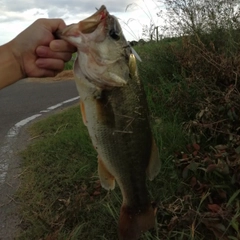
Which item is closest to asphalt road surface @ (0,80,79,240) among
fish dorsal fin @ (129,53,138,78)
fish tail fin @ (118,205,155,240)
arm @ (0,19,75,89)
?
fish tail fin @ (118,205,155,240)

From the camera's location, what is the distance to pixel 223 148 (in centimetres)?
350

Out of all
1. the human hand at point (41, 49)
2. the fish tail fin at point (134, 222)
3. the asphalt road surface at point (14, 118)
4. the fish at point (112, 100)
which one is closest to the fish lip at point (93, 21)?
the fish at point (112, 100)

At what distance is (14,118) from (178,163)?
476 cm

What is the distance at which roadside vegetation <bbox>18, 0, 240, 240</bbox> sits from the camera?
10.6 ft

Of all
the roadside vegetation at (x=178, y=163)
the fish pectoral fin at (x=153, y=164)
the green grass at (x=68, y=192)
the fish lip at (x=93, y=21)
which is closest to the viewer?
the fish lip at (x=93, y=21)

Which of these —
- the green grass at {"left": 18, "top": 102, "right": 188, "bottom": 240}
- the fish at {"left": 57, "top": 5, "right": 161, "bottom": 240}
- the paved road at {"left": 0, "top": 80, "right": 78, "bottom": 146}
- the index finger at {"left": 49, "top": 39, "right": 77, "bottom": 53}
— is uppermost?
the index finger at {"left": 49, "top": 39, "right": 77, "bottom": 53}

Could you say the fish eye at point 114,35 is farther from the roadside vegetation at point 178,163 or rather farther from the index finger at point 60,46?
the roadside vegetation at point 178,163

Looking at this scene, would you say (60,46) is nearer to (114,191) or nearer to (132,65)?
(132,65)

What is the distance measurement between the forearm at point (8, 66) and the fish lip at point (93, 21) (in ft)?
2.30

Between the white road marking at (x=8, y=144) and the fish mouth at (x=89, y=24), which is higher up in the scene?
the fish mouth at (x=89, y=24)

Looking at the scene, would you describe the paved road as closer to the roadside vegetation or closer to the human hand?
the roadside vegetation

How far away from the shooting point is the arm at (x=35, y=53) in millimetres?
2293

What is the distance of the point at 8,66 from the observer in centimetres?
259

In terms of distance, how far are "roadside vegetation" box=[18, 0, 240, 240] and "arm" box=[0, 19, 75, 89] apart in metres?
1.39
